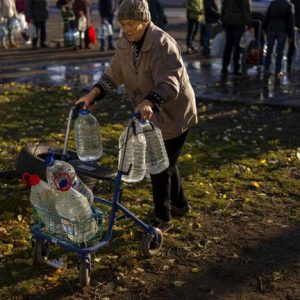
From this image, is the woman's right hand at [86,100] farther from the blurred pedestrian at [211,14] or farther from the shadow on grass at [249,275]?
the blurred pedestrian at [211,14]

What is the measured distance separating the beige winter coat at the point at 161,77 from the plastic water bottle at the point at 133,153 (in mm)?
363

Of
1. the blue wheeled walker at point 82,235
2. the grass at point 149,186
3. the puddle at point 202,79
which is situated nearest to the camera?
the blue wheeled walker at point 82,235

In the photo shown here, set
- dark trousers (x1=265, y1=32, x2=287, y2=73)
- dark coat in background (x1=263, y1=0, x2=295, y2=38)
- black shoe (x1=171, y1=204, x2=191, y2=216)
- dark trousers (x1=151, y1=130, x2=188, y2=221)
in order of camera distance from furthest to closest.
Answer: dark trousers (x1=265, y1=32, x2=287, y2=73)
dark coat in background (x1=263, y1=0, x2=295, y2=38)
black shoe (x1=171, y1=204, x2=191, y2=216)
dark trousers (x1=151, y1=130, x2=188, y2=221)

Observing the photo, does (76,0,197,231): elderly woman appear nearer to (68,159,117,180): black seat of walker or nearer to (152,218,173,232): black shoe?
(152,218,173,232): black shoe

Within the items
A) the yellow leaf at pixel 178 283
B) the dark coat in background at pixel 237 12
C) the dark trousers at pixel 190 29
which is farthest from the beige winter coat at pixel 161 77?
the dark trousers at pixel 190 29

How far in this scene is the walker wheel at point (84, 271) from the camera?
4312mm

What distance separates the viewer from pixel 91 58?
16.3 m

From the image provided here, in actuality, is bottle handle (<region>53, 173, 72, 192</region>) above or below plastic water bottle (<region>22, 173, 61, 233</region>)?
above

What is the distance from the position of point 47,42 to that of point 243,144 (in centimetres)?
1266

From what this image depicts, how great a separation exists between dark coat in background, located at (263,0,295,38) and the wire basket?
9575 millimetres

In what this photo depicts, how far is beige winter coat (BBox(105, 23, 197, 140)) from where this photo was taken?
181 inches

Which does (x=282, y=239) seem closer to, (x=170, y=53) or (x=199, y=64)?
(x=170, y=53)

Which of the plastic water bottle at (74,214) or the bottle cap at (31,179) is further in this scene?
the bottle cap at (31,179)

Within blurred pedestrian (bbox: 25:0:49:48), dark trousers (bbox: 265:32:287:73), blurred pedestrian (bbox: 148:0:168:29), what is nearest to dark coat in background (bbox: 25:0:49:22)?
blurred pedestrian (bbox: 25:0:49:48)
